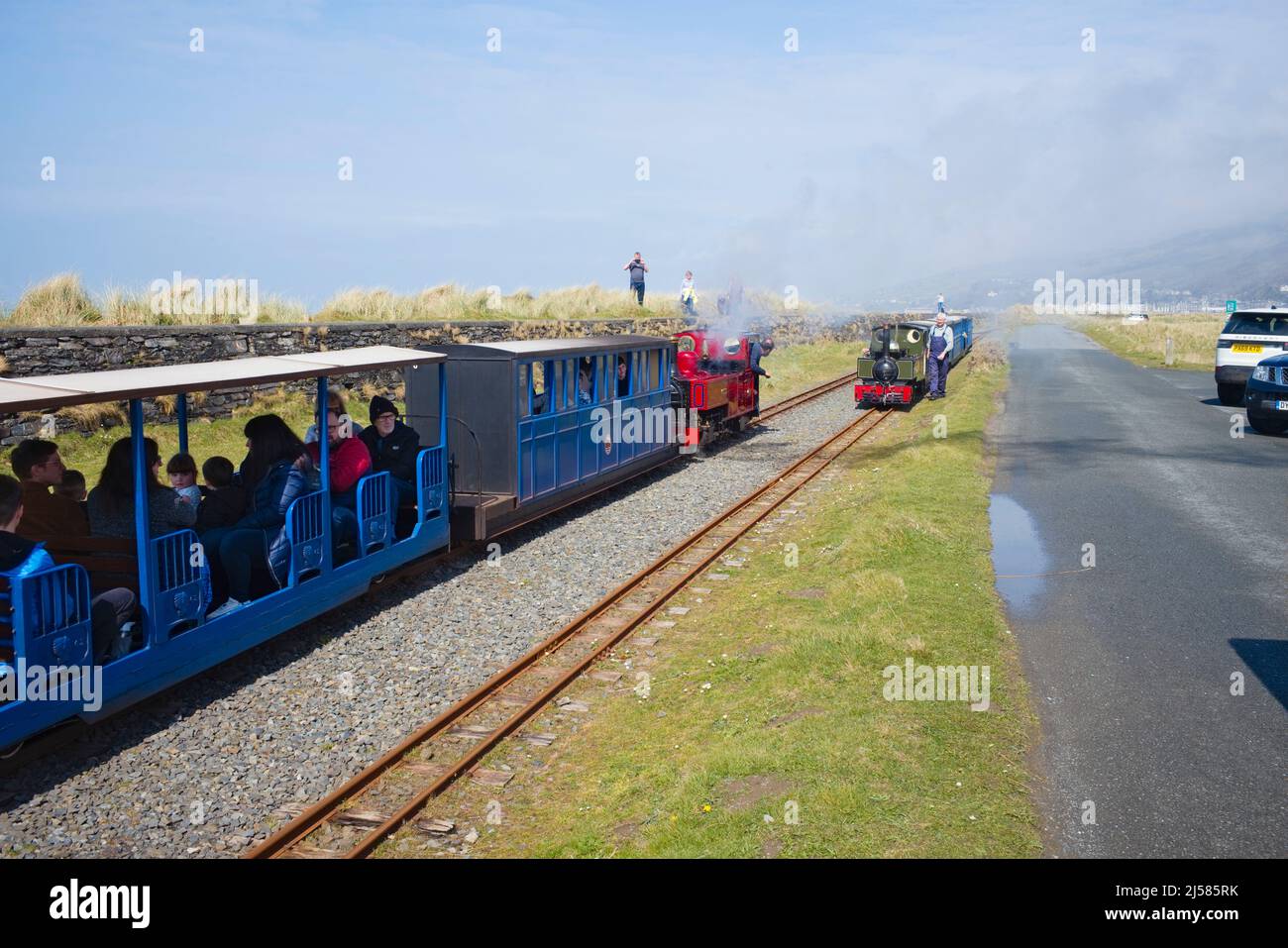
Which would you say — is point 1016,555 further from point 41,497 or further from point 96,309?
point 96,309

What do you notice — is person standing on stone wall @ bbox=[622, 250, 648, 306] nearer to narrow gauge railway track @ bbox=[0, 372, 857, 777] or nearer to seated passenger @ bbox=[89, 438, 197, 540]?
narrow gauge railway track @ bbox=[0, 372, 857, 777]

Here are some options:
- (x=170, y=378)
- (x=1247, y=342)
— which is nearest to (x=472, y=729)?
(x=170, y=378)

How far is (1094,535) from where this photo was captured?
13617 mm

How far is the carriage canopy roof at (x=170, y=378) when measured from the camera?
6.68 m

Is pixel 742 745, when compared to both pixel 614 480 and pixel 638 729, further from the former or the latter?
pixel 614 480

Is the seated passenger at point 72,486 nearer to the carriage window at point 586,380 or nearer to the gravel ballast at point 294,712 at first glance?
the gravel ballast at point 294,712

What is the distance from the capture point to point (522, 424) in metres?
13.3

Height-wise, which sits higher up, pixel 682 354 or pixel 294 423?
pixel 682 354

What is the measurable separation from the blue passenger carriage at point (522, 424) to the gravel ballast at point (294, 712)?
794 millimetres

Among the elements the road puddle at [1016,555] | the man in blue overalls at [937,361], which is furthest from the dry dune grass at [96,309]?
the man in blue overalls at [937,361]

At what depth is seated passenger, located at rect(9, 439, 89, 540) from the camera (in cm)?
780

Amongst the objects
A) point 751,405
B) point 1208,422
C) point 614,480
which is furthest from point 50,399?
point 1208,422

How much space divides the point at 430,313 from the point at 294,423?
31.3ft

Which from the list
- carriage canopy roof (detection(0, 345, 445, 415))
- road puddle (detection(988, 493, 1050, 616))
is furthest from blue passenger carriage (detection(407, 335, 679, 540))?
road puddle (detection(988, 493, 1050, 616))
